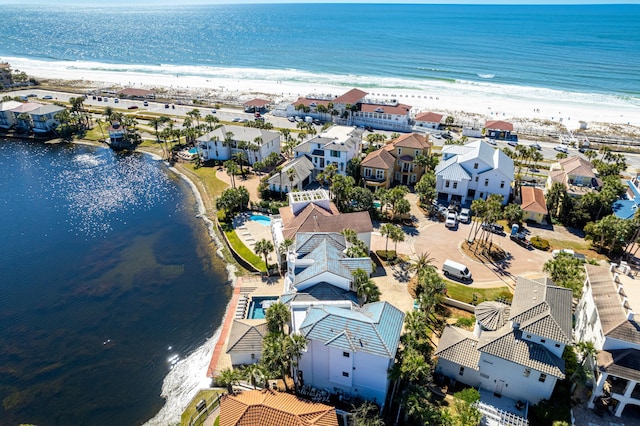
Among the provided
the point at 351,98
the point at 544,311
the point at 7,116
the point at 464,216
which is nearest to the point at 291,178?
the point at 464,216

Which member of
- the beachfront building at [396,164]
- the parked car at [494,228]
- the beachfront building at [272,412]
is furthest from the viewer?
the beachfront building at [396,164]

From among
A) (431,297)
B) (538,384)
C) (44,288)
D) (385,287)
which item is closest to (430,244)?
(385,287)

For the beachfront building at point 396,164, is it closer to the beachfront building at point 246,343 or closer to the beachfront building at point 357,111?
the beachfront building at point 357,111

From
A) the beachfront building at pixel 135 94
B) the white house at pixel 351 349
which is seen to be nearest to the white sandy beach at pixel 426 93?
the beachfront building at pixel 135 94

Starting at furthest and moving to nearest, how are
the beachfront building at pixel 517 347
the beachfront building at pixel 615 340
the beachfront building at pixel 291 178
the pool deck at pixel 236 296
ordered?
the beachfront building at pixel 291 178
the pool deck at pixel 236 296
the beachfront building at pixel 517 347
the beachfront building at pixel 615 340

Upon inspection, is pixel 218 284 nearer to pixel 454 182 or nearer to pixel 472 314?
pixel 472 314

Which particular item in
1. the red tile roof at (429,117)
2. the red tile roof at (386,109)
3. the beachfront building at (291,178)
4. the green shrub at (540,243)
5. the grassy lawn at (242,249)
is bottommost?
the grassy lawn at (242,249)
